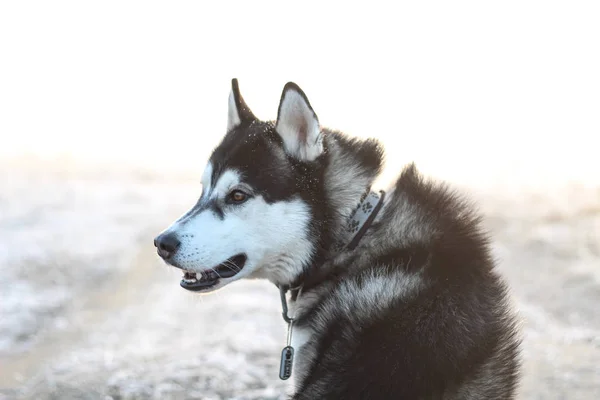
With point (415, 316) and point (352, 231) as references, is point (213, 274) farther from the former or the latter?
point (415, 316)

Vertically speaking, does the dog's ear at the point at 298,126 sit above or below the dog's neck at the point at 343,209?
above

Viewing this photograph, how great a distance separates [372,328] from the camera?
9.82 ft

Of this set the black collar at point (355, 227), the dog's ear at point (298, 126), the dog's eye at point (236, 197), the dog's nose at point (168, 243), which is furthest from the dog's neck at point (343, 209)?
the dog's nose at point (168, 243)

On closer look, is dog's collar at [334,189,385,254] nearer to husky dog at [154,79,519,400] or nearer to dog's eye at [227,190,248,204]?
husky dog at [154,79,519,400]

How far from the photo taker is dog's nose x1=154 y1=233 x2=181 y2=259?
346 cm

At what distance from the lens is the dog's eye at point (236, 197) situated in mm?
3576

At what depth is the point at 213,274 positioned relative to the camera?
11.9ft

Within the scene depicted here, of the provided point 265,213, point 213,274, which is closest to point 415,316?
point 265,213

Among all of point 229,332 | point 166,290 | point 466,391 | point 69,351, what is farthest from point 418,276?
point 166,290

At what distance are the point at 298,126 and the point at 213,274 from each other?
0.99 meters

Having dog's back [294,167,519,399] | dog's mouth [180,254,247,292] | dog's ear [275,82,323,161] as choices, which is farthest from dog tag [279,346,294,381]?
dog's ear [275,82,323,161]

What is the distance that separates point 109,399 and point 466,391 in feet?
10.1

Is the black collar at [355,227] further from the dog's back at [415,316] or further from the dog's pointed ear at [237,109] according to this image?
the dog's pointed ear at [237,109]

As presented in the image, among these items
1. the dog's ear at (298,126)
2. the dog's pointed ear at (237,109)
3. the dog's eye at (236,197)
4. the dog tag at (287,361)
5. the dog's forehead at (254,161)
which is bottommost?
the dog tag at (287,361)
